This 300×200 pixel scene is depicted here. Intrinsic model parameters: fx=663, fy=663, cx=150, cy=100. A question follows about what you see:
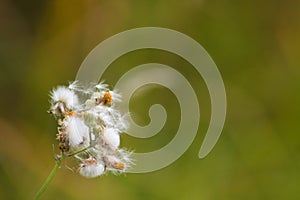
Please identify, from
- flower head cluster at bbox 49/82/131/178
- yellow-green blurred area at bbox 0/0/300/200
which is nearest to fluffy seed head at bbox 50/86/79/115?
flower head cluster at bbox 49/82/131/178

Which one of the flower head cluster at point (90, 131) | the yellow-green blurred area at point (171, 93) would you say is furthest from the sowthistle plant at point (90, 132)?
the yellow-green blurred area at point (171, 93)

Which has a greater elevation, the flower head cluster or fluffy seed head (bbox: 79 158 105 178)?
the flower head cluster

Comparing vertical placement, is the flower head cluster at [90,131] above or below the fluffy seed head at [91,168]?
above

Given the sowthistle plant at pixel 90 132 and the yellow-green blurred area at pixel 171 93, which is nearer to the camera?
the sowthistle plant at pixel 90 132

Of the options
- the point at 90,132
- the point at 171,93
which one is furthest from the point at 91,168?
the point at 171,93

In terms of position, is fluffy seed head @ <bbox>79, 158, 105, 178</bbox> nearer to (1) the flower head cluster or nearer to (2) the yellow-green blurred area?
(1) the flower head cluster

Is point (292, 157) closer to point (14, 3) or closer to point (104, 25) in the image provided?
point (104, 25)

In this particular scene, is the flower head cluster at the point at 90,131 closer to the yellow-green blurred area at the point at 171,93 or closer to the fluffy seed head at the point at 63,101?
the fluffy seed head at the point at 63,101
